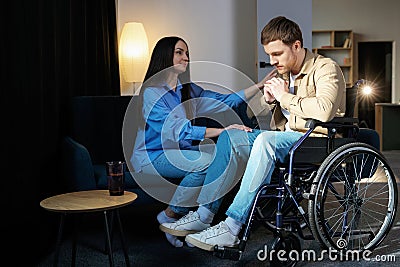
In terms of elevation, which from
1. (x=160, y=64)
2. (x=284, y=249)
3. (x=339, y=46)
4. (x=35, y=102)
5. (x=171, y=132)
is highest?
(x=339, y=46)

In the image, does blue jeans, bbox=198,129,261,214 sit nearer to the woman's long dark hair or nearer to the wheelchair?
the wheelchair

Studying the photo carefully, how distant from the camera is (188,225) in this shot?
92.0 inches

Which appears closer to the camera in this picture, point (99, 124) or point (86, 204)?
point (86, 204)

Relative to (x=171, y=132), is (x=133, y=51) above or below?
above

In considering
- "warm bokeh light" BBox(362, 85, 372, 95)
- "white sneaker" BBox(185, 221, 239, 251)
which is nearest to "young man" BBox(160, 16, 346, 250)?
"white sneaker" BBox(185, 221, 239, 251)

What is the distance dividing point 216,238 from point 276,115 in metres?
0.66

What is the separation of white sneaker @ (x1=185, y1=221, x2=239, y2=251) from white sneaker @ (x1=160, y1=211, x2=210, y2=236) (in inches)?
5.2

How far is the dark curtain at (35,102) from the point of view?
2334 mm

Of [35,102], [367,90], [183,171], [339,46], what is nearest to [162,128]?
[183,171]

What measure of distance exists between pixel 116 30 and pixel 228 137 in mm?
2277

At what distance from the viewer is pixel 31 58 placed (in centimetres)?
256

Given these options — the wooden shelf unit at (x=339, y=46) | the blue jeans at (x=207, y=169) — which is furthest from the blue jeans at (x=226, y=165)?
the wooden shelf unit at (x=339, y=46)

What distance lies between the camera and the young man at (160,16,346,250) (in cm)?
215

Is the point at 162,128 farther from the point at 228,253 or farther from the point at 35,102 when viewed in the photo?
the point at 228,253
